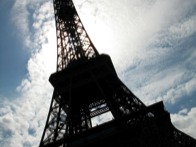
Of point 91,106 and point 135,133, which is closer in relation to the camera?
point 135,133

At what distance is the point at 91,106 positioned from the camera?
3556 centimetres

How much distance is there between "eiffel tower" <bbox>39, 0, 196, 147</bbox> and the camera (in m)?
25.4

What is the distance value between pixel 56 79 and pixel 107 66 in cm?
622

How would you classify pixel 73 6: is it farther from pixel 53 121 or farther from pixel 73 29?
pixel 53 121

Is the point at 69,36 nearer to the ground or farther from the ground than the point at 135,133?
farther from the ground

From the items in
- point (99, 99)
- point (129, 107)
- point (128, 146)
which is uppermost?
point (99, 99)

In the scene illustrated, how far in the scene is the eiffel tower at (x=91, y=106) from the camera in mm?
25375

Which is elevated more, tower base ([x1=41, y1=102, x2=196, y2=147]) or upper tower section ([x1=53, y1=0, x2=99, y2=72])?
upper tower section ([x1=53, y1=0, x2=99, y2=72])

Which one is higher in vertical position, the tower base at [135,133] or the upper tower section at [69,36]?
the upper tower section at [69,36]

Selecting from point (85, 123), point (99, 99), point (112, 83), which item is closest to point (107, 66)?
point (112, 83)

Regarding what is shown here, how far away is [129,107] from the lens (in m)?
29.5

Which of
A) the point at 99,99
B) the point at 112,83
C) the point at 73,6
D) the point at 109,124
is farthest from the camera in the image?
the point at 73,6

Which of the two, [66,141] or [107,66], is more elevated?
[107,66]

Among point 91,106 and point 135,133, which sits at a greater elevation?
point 91,106
